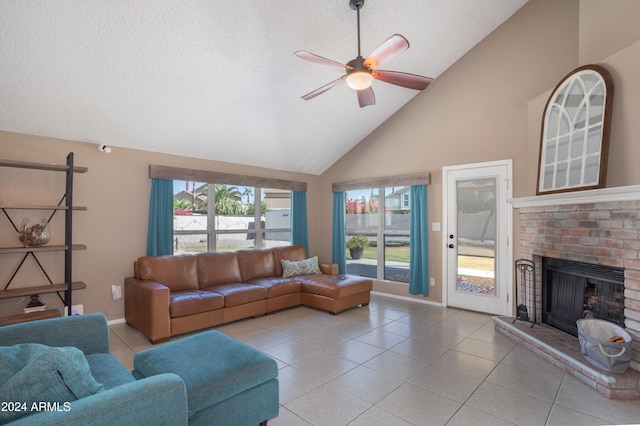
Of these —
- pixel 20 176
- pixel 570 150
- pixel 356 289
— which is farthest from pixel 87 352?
pixel 570 150

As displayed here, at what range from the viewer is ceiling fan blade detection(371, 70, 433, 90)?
9.07 feet

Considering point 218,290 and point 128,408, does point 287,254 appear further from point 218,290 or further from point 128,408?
point 128,408

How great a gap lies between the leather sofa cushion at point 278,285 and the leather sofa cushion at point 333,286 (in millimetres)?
139

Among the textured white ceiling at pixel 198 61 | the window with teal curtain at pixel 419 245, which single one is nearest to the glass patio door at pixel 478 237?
the window with teal curtain at pixel 419 245

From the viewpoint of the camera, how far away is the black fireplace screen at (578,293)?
9.57ft

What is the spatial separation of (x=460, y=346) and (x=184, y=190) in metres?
4.26

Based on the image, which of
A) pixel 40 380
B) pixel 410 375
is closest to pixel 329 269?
pixel 410 375

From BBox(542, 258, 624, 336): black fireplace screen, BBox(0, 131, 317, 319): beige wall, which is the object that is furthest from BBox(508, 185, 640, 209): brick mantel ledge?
BBox(0, 131, 317, 319): beige wall

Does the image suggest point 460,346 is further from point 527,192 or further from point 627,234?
point 527,192

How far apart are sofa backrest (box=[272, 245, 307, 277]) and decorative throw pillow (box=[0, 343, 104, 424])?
158 inches

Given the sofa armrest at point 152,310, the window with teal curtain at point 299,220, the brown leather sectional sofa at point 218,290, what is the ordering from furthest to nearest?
the window with teal curtain at point 299,220 → the brown leather sectional sofa at point 218,290 → the sofa armrest at point 152,310

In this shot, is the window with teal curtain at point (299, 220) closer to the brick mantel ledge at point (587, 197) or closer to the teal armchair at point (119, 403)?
the brick mantel ledge at point (587, 197)

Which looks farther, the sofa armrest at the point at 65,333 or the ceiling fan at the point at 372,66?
the ceiling fan at the point at 372,66

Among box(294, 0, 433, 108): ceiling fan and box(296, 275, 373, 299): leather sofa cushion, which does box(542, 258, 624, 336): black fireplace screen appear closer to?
box(296, 275, 373, 299): leather sofa cushion
